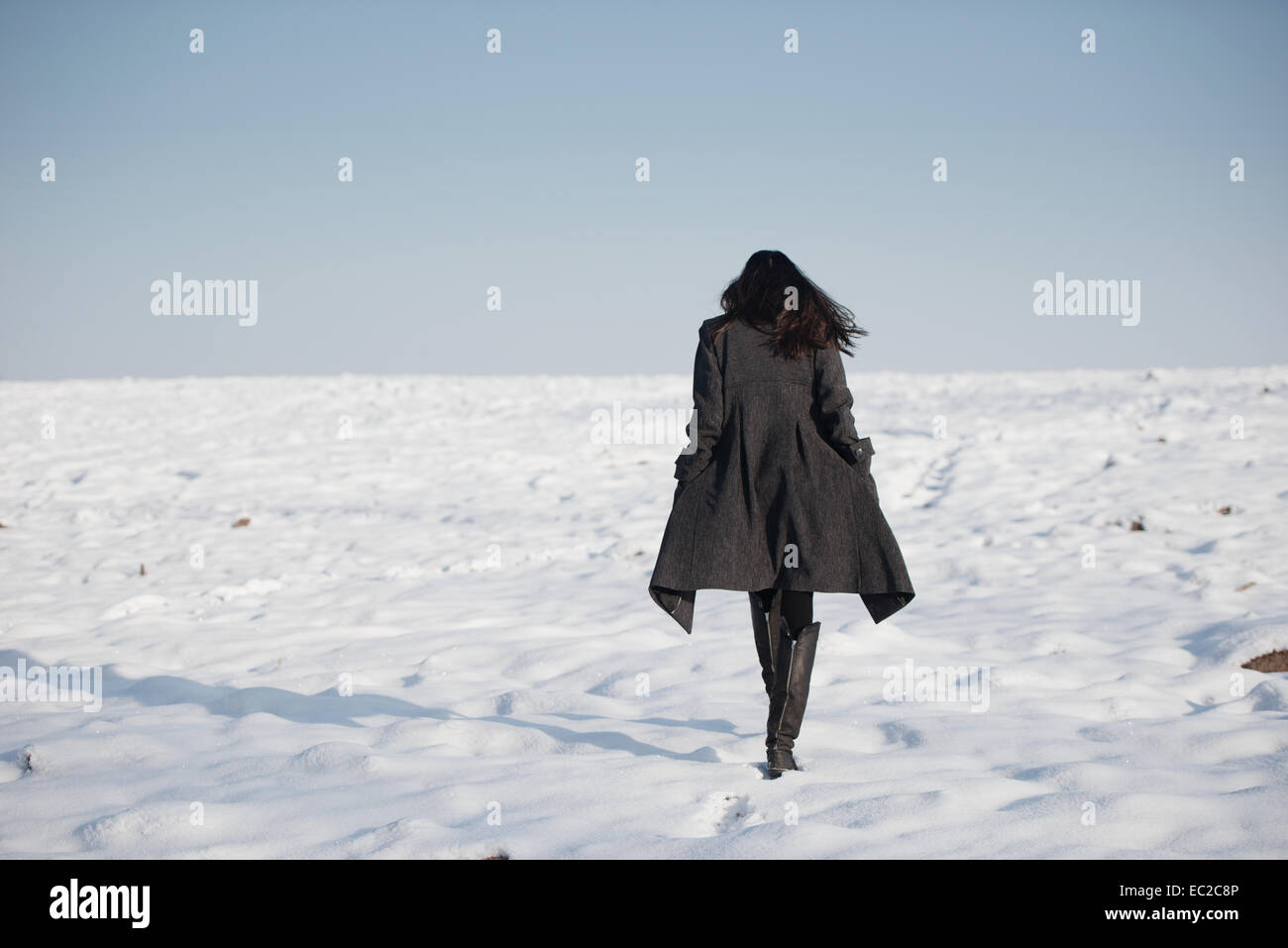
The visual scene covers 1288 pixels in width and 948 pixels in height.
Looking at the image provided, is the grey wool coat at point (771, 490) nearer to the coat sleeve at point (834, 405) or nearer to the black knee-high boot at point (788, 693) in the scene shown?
the coat sleeve at point (834, 405)

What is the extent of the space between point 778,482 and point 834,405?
368 millimetres

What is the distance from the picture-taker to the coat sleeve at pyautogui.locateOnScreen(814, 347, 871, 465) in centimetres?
368

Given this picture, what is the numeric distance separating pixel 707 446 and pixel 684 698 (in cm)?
155

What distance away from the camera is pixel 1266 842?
2.83 meters

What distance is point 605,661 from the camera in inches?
210

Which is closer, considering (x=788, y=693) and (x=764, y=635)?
(x=788, y=693)

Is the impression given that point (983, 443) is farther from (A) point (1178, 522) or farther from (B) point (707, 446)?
(B) point (707, 446)

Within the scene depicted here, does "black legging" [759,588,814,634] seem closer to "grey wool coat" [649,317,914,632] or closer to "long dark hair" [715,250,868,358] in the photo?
"grey wool coat" [649,317,914,632]

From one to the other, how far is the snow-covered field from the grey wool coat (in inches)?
28.1

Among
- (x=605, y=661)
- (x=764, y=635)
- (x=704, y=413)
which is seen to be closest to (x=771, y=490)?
(x=704, y=413)

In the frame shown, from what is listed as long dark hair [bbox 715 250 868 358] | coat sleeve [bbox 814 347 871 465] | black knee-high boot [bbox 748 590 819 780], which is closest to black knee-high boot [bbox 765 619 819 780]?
black knee-high boot [bbox 748 590 819 780]

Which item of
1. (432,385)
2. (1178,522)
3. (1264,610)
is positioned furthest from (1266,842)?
(432,385)

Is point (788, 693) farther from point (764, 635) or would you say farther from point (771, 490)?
point (771, 490)

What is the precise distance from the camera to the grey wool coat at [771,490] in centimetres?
360
